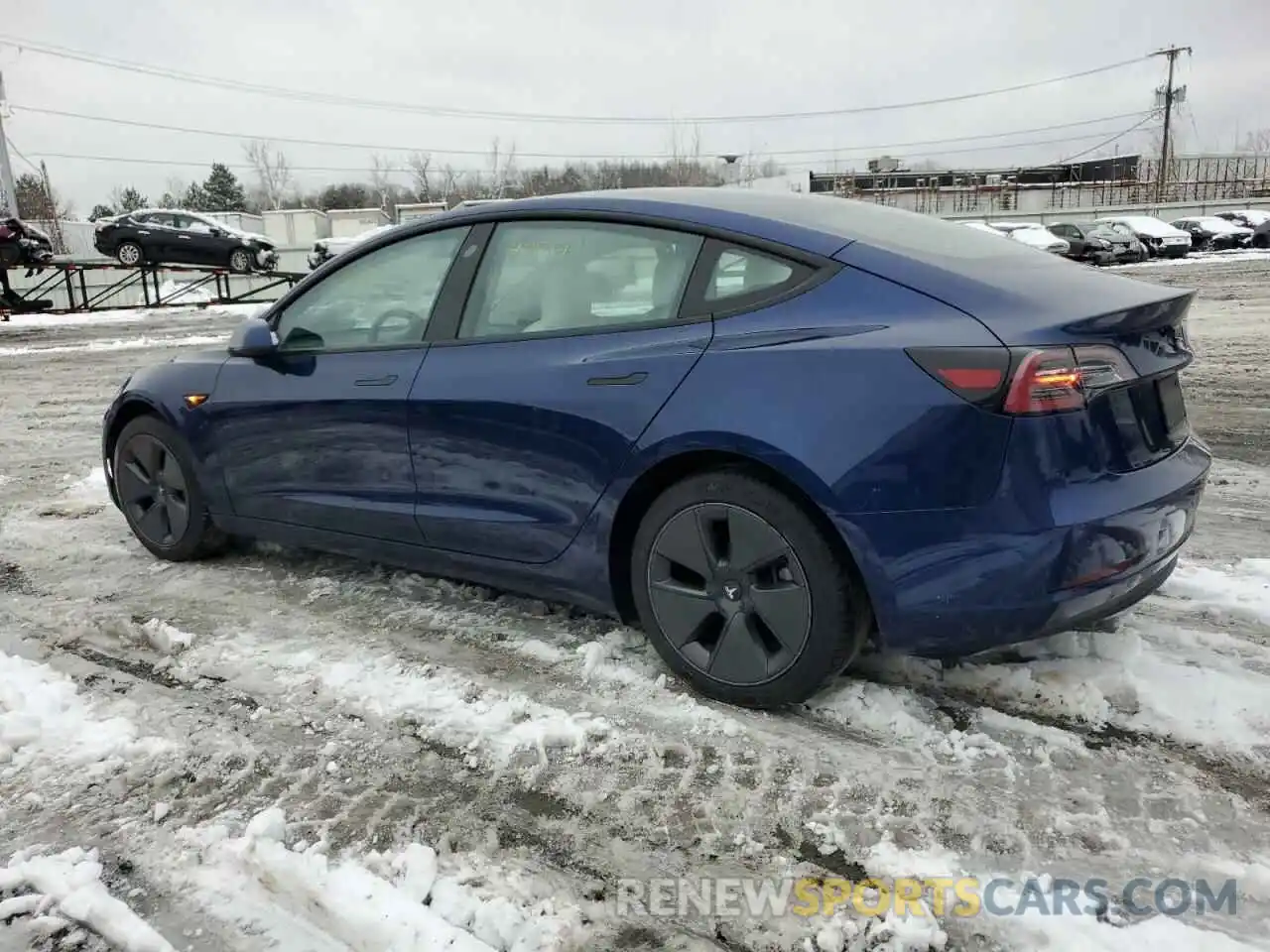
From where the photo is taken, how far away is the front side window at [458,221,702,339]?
9.66 feet

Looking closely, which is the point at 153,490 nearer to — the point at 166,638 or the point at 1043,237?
the point at 166,638

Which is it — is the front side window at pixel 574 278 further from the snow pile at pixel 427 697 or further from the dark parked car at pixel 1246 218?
the dark parked car at pixel 1246 218

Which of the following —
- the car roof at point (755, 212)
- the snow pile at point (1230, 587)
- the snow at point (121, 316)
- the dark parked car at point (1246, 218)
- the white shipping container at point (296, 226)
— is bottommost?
the snow pile at point (1230, 587)

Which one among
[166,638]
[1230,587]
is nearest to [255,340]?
[166,638]

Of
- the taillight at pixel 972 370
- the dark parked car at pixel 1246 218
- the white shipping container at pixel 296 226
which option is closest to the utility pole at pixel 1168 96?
the dark parked car at pixel 1246 218

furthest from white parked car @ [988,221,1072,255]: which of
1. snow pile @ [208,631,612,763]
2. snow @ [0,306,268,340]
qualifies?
snow pile @ [208,631,612,763]

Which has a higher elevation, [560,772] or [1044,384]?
[1044,384]

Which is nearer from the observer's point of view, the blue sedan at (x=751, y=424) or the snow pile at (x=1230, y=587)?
the blue sedan at (x=751, y=424)

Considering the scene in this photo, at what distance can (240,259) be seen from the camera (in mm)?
24547

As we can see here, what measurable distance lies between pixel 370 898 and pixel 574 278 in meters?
2.02

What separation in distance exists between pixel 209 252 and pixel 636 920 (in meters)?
26.2

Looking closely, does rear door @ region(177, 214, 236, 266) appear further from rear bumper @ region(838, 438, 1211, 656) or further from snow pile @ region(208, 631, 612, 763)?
rear bumper @ region(838, 438, 1211, 656)

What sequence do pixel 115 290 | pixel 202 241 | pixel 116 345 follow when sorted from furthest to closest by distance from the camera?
pixel 202 241 < pixel 115 290 < pixel 116 345

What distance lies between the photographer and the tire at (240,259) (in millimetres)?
24516
